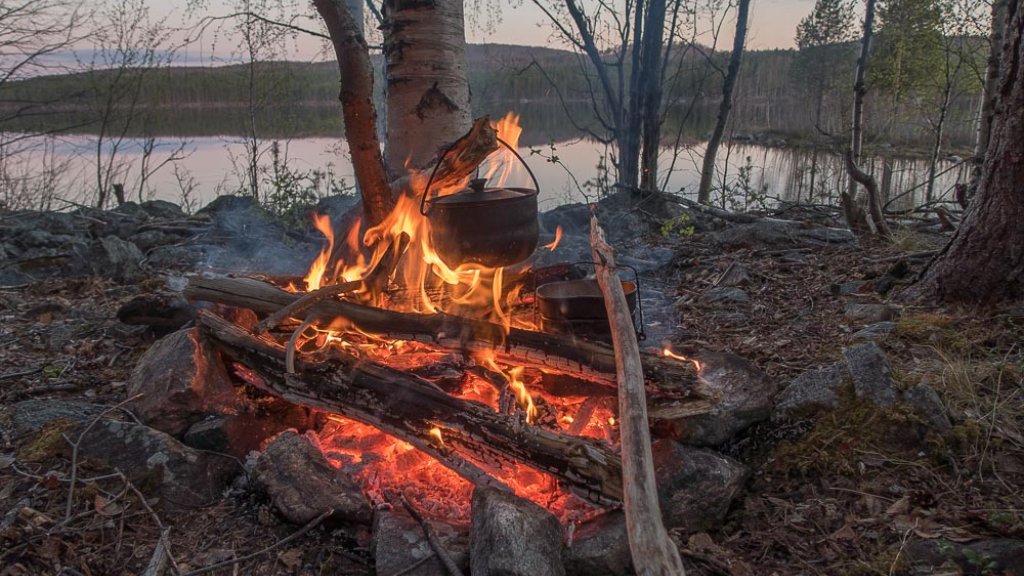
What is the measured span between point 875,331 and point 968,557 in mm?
1710

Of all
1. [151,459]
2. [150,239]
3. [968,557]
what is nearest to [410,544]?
[151,459]

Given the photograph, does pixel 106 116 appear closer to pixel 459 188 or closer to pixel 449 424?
pixel 459 188

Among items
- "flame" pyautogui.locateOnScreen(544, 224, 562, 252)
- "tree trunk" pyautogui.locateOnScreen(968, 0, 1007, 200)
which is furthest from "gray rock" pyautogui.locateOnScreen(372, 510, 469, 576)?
"tree trunk" pyautogui.locateOnScreen(968, 0, 1007, 200)

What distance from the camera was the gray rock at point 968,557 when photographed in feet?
5.76

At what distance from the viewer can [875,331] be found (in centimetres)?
327

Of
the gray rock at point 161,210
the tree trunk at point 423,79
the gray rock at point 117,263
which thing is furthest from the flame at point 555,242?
the gray rock at point 161,210

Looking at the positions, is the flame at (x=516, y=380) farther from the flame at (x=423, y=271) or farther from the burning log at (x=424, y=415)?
the flame at (x=423, y=271)

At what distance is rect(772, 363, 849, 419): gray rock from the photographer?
2553 mm

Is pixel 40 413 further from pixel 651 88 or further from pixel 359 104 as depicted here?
pixel 651 88

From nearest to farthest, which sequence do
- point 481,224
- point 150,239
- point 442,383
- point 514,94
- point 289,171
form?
Answer: point 442,383 → point 481,224 → point 150,239 → point 289,171 → point 514,94

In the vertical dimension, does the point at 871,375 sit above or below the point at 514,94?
below

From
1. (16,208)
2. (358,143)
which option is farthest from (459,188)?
(16,208)

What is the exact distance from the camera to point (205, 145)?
20.9 meters

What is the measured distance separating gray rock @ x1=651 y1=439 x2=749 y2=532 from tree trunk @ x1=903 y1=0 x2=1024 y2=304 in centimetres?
208
